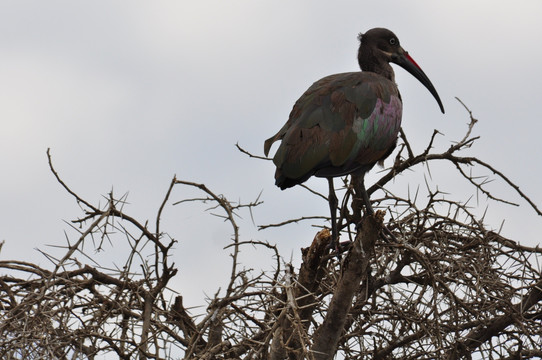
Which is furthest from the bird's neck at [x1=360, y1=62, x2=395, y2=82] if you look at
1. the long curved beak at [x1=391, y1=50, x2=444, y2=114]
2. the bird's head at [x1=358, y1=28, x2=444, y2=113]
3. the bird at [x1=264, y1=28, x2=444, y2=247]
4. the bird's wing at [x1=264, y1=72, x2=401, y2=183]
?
the bird's wing at [x1=264, y1=72, x2=401, y2=183]

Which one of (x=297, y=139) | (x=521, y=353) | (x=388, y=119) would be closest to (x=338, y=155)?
(x=297, y=139)

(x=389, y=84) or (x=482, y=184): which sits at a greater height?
(x=389, y=84)

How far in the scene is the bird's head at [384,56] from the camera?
26.9 feet

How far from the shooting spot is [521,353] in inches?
255

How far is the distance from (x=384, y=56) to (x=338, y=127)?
2102 millimetres

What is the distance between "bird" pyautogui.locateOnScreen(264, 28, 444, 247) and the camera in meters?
6.11

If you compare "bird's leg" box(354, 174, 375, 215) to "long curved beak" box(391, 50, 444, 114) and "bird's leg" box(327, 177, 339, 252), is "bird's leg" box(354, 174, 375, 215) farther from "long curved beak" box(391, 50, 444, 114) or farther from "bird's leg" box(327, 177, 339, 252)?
"long curved beak" box(391, 50, 444, 114)

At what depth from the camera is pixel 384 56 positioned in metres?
8.27

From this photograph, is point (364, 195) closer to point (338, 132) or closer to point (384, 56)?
point (338, 132)

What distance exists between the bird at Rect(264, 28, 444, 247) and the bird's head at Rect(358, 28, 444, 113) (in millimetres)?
711

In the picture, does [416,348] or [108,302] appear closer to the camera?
[108,302]

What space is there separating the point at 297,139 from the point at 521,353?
255 cm

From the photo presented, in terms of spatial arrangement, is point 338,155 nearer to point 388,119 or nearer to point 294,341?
point 388,119

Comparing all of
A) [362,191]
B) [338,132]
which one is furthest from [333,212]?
[338,132]
